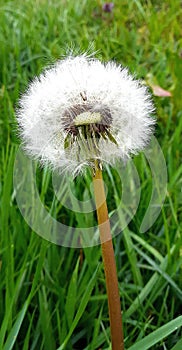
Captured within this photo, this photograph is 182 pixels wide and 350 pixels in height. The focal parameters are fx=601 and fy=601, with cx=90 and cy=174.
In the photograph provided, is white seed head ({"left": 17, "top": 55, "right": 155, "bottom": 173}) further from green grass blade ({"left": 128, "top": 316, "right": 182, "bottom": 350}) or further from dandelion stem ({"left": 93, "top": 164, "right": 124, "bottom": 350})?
green grass blade ({"left": 128, "top": 316, "right": 182, "bottom": 350})

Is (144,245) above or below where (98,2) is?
below

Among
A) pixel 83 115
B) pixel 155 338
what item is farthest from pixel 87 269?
pixel 83 115

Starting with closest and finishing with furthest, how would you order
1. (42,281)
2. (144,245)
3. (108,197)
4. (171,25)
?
1. (42,281)
2. (144,245)
3. (108,197)
4. (171,25)

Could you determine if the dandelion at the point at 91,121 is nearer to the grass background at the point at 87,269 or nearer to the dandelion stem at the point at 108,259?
the dandelion stem at the point at 108,259

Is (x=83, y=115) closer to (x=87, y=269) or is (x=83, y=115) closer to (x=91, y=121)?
(x=91, y=121)

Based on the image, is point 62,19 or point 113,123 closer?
point 113,123

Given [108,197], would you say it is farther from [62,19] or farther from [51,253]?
[62,19]

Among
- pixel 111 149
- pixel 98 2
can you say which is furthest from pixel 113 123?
pixel 98 2
